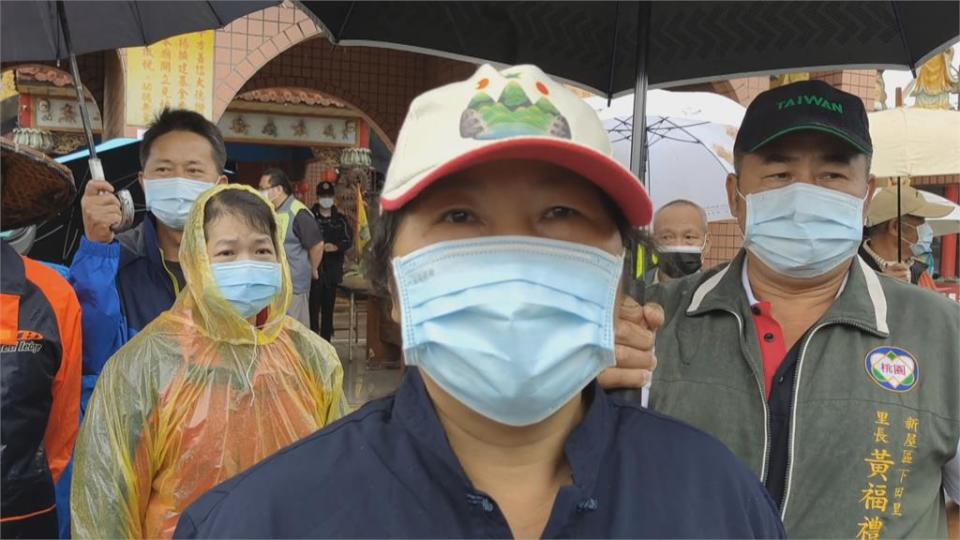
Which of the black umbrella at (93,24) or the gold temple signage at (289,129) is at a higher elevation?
the gold temple signage at (289,129)

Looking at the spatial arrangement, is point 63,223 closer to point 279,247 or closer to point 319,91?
point 279,247

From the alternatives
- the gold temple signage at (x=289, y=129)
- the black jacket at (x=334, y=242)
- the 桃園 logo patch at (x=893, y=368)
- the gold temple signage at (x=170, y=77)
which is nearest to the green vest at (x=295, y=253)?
the gold temple signage at (x=170, y=77)

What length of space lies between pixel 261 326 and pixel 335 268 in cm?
622

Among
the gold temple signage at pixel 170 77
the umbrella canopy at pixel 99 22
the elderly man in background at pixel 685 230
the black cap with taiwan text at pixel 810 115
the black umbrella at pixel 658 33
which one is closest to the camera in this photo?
the black cap with taiwan text at pixel 810 115

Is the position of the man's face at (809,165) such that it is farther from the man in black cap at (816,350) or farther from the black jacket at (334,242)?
the black jacket at (334,242)

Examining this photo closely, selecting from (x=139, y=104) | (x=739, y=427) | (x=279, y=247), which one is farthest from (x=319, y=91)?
(x=739, y=427)

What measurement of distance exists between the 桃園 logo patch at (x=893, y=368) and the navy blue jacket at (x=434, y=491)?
773 millimetres

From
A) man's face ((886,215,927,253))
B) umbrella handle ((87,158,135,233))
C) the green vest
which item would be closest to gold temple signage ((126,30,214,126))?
the green vest

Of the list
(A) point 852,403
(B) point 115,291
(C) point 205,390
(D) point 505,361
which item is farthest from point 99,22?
(A) point 852,403

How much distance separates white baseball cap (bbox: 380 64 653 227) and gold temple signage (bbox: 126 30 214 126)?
251 inches

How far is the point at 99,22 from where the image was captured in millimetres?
2945

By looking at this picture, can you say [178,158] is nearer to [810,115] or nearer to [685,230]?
[810,115]

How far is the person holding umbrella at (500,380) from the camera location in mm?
1138

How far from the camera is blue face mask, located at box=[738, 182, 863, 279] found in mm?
2055
